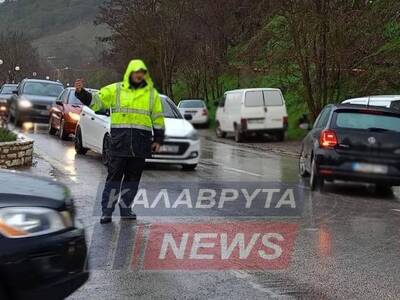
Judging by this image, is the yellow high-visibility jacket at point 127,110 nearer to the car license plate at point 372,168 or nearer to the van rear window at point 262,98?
the car license plate at point 372,168

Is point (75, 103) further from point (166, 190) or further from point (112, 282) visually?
point (112, 282)

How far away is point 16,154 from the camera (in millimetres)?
12719

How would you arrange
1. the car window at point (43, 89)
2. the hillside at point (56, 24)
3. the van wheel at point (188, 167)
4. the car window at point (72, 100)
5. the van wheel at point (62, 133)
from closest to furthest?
1. the van wheel at point (188, 167)
2. the car window at point (72, 100)
3. the van wheel at point (62, 133)
4. the car window at point (43, 89)
5. the hillside at point (56, 24)

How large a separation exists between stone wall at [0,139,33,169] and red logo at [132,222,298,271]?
5479mm

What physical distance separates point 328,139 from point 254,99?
13499mm

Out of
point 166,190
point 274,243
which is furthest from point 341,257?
point 166,190

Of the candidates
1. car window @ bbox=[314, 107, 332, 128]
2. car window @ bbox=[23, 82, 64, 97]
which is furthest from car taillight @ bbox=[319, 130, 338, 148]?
car window @ bbox=[23, 82, 64, 97]

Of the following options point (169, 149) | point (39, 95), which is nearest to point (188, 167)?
point (169, 149)

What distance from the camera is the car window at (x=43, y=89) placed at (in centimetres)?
2283

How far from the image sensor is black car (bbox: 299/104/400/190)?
1094cm

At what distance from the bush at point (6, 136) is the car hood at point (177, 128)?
3041 millimetres

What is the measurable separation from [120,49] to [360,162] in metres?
46.9

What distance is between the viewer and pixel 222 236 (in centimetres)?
742

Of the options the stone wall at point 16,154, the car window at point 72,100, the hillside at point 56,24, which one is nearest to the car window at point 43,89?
the car window at point 72,100
